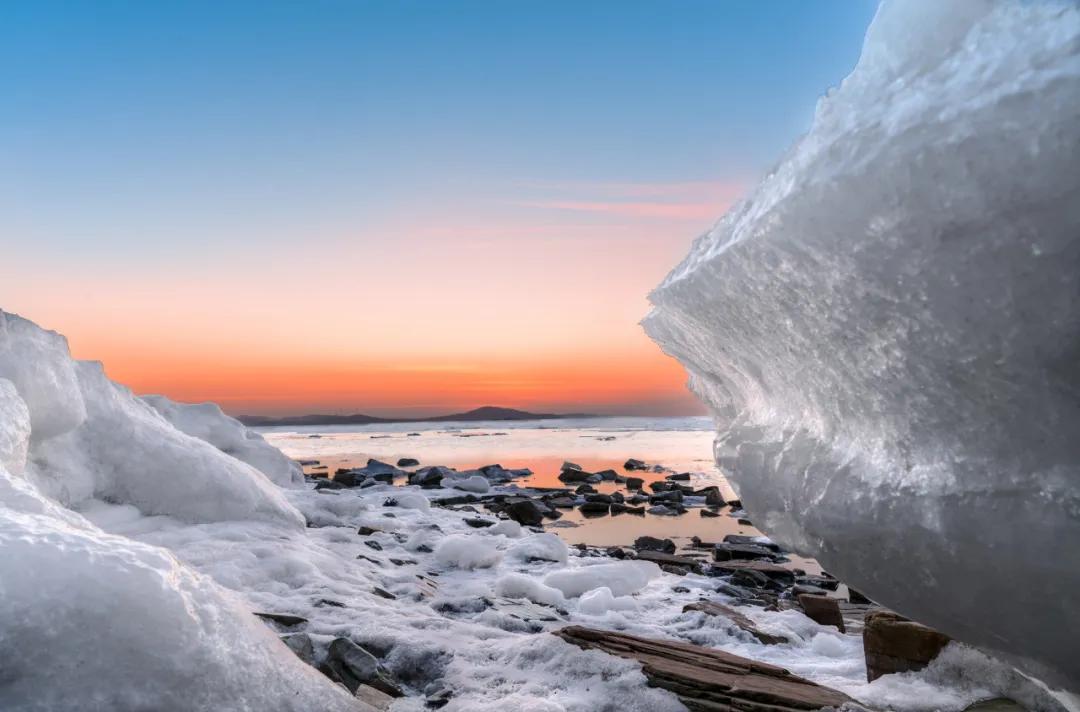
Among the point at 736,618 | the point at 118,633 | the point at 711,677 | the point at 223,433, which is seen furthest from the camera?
the point at 223,433

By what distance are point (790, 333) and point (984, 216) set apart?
35.9 inches

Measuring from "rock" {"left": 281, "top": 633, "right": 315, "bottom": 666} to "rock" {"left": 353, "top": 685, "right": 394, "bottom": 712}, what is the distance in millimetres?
310

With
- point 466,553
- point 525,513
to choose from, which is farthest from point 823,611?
point 525,513

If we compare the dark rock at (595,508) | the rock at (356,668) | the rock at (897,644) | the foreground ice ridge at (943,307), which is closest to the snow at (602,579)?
the rock at (897,644)

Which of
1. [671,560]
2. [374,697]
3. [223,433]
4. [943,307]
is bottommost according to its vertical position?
[671,560]

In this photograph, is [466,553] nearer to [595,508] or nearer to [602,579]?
[602,579]

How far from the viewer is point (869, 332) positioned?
2.08 metres

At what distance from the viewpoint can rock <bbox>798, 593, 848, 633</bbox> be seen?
551 cm

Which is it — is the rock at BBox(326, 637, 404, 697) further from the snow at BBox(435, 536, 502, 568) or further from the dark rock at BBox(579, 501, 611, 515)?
the dark rock at BBox(579, 501, 611, 515)

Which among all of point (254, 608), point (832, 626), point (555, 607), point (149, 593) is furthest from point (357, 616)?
point (832, 626)

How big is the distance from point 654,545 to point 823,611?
3.39m

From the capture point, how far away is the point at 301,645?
3266mm

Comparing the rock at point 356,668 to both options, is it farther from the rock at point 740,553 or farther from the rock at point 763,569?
the rock at point 740,553

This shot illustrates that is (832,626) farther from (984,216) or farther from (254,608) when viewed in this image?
(984,216)
